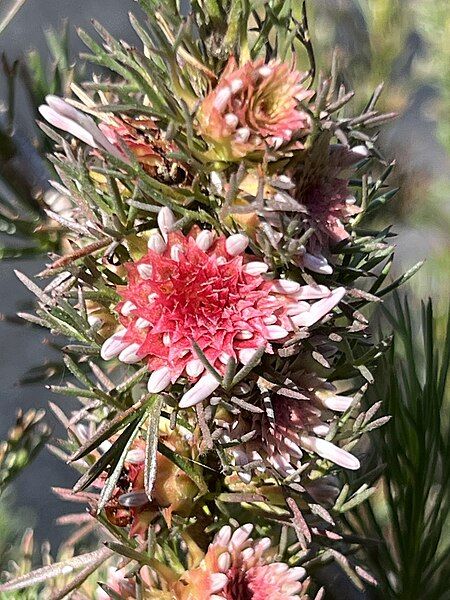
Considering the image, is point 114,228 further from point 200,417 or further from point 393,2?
point 393,2

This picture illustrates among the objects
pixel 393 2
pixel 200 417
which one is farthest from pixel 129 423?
pixel 393 2

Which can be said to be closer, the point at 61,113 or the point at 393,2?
the point at 61,113

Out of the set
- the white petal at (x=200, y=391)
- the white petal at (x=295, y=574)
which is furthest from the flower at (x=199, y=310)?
the white petal at (x=295, y=574)

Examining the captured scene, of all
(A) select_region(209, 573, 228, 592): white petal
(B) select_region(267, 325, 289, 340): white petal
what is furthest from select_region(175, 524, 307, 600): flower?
(B) select_region(267, 325, 289, 340): white petal

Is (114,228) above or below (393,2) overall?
above

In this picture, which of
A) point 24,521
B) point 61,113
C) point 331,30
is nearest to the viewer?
point 61,113

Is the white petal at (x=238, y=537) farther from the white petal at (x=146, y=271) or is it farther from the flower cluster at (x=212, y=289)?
A: the white petal at (x=146, y=271)
